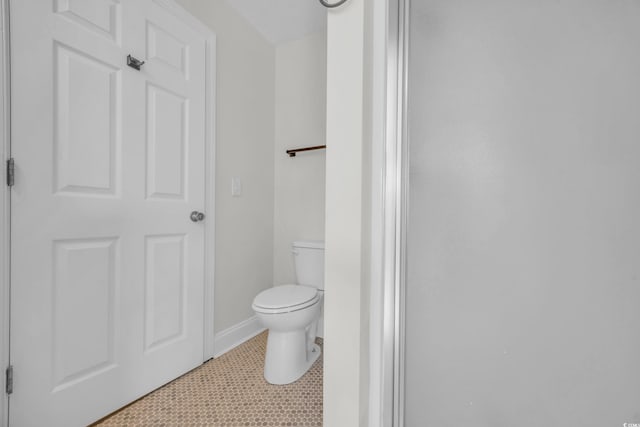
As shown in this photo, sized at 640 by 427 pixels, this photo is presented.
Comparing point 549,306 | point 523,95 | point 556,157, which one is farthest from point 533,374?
point 523,95

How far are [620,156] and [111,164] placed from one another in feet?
5.43

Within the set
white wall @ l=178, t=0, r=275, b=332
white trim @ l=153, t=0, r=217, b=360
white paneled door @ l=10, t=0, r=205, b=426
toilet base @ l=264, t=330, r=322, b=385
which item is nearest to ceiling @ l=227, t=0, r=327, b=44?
white wall @ l=178, t=0, r=275, b=332

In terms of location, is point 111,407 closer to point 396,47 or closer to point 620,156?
point 396,47

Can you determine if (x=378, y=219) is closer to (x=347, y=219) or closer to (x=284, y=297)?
(x=347, y=219)

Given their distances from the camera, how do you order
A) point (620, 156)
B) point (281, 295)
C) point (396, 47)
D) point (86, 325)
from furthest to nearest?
point (281, 295) < point (86, 325) < point (396, 47) < point (620, 156)

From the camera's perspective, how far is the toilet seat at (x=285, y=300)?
3.98 ft

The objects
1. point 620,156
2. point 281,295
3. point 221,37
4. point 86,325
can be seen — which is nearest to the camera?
point 620,156

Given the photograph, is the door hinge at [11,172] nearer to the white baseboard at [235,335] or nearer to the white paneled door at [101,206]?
the white paneled door at [101,206]

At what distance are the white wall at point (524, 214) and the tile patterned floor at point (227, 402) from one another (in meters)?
0.62

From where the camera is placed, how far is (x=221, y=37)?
5.10 feet

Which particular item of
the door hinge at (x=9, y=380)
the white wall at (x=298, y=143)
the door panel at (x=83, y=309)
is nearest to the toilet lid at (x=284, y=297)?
the white wall at (x=298, y=143)

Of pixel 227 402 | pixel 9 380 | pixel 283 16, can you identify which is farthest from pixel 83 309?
pixel 283 16

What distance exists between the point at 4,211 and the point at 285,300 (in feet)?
3.55

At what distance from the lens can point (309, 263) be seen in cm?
167
